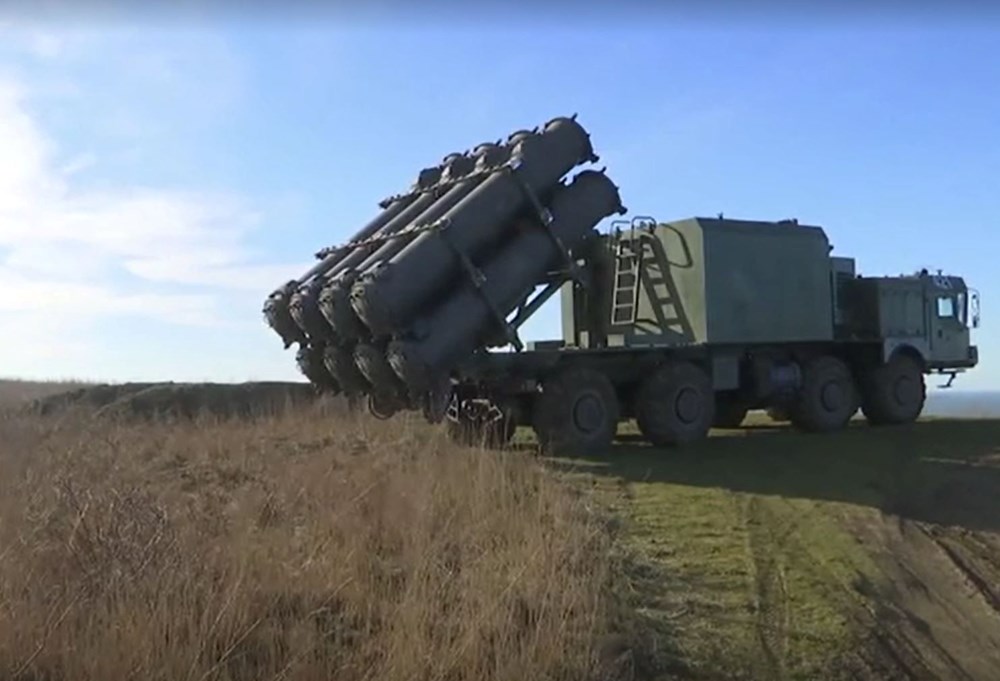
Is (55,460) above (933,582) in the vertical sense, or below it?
above

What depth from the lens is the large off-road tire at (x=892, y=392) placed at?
68.7 ft

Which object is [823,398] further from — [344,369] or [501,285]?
[344,369]

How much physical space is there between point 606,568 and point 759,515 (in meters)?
3.65

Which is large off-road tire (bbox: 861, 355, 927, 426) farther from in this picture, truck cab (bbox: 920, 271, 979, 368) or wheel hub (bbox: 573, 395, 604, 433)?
wheel hub (bbox: 573, 395, 604, 433)

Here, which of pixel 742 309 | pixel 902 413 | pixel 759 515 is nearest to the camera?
pixel 759 515

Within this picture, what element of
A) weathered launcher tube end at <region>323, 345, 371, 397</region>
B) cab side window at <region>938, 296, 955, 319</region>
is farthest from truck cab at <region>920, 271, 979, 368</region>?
weathered launcher tube end at <region>323, 345, 371, 397</region>

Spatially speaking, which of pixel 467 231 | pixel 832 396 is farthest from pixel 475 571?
pixel 832 396

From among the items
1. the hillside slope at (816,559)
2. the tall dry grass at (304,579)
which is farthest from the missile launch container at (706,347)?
the tall dry grass at (304,579)

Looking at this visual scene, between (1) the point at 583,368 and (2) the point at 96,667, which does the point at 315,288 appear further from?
(2) the point at 96,667

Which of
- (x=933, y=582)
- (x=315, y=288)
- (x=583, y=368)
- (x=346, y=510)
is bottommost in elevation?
(x=933, y=582)

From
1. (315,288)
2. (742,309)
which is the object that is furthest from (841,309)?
(315,288)

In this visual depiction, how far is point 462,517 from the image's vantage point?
9.38 metres

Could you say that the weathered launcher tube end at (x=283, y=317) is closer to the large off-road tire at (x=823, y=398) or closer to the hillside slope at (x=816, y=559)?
the hillside slope at (x=816, y=559)

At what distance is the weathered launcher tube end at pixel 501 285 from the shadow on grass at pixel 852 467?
1.96 m
